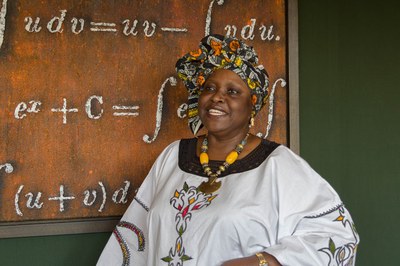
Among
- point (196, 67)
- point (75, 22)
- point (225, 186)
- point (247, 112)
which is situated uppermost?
point (75, 22)

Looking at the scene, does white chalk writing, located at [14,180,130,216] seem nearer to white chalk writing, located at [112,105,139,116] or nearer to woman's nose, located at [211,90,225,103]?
white chalk writing, located at [112,105,139,116]

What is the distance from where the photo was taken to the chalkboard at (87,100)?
2.52 meters

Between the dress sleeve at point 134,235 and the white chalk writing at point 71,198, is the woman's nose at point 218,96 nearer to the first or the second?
the dress sleeve at point 134,235

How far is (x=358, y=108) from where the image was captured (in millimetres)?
3045

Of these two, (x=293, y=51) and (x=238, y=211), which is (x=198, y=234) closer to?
(x=238, y=211)

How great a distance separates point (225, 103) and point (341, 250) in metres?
0.58

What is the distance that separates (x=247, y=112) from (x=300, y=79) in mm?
860

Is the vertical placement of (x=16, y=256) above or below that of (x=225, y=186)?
below

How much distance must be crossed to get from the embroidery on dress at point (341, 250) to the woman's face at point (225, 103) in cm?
44

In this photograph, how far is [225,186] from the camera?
208cm

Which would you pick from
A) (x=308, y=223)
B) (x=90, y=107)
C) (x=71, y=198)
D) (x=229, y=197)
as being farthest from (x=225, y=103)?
(x=71, y=198)

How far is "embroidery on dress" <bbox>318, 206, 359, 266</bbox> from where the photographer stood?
1938mm

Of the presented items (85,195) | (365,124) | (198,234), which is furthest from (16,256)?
(365,124)

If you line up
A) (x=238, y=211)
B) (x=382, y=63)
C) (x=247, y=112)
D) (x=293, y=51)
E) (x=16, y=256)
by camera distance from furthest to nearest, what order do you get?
1. (x=382, y=63)
2. (x=293, y=51)
3. (x=16, y=256)
4. (x=247, y=112)
5. (x=238, y=211)
